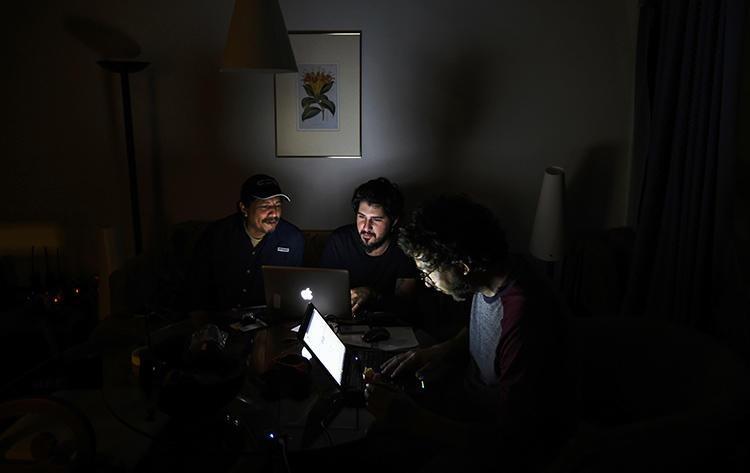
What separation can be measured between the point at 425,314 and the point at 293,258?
727 millimetres

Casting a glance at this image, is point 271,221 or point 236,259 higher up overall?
point 271,221

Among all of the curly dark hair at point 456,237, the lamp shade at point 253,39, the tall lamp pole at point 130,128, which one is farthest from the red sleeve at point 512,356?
the tall lamp pole at point 130,128

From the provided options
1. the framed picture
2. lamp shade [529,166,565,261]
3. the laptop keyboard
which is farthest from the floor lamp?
the laptop keyboard

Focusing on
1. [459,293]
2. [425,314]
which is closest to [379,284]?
[425,314]

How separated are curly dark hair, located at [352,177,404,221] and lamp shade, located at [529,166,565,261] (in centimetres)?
80

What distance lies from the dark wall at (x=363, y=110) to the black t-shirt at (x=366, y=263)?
2.04ft

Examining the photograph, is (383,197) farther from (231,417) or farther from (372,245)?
(231,417)

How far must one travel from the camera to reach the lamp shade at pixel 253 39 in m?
1.98

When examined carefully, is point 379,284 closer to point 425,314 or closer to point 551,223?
point 425,314

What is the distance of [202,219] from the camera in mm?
3621

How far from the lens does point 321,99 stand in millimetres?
3404

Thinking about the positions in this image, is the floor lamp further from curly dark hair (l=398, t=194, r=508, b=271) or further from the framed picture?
curly dark hair (l=398, t=194, r=508, b=271)

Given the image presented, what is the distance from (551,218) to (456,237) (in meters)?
1.67

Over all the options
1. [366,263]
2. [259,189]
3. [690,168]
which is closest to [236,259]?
[259,189]
